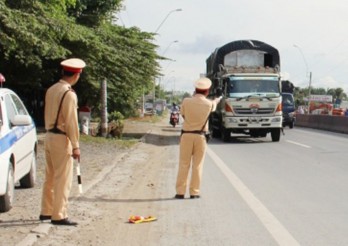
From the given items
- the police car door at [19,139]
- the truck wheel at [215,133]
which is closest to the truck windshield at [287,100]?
the truck wheel at [215,133]

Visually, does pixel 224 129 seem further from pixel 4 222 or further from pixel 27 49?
pixel 4 222

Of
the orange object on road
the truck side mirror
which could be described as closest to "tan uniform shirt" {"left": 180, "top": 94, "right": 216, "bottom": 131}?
the orange object on road

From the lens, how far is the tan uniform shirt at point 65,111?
22.1ft

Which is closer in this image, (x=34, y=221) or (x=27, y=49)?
(x=34, y=221)

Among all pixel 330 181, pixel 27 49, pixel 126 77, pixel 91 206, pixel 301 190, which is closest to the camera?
pixel 91 206

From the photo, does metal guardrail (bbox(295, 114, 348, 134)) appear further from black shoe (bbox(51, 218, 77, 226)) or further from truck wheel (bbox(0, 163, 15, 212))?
black shoe (bbox(51, 218, 77, 226))

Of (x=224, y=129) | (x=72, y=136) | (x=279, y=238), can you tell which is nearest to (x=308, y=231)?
(x=279, y=238)

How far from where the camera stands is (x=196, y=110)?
30.5ft

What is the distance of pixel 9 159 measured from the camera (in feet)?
25.5

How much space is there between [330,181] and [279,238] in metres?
5.16

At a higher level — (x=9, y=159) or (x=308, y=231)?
(x=9, y=159)

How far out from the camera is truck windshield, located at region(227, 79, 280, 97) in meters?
22.1

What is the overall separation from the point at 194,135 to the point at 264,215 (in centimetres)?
205

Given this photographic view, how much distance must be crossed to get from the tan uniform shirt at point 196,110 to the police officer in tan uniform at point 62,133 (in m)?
2.84
